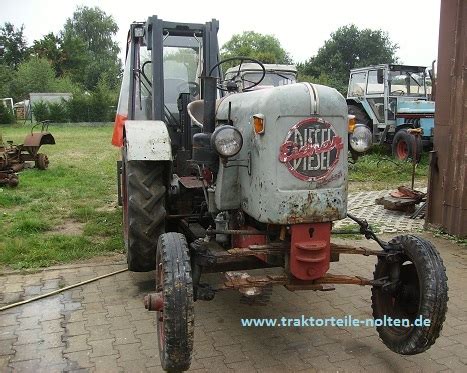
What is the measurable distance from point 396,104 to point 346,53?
2563 centimetres

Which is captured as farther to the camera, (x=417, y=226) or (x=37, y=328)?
(x=417, y=226)

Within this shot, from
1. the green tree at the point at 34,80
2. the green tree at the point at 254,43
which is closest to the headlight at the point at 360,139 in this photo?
the green tree at the point at 34,80

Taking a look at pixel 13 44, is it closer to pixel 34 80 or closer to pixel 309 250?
pixel 34 80

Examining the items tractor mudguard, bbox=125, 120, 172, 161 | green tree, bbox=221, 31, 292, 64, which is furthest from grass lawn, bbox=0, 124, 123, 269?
green tree, bbox=221, 31, 292, 64

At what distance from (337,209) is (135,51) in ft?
11.3

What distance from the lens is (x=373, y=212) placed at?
7445mm

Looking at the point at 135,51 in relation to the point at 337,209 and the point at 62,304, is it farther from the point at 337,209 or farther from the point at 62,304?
the point at 337,209

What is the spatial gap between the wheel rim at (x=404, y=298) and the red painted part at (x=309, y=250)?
0.62 metres

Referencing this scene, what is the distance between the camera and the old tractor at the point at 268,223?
2822mm

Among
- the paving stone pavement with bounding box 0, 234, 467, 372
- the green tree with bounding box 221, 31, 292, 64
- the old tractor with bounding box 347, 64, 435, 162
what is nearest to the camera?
the paving stone pavement with bounding box 0, 234, 467, 372

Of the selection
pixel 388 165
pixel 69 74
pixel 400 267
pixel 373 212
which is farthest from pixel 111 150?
pixel 69 74

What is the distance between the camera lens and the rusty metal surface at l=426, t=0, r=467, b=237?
582cm

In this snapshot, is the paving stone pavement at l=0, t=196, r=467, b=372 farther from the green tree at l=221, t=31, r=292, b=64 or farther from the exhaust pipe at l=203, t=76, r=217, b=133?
the green tree at l=221, t=31, r=292, b=64

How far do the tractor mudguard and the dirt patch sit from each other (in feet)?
7.74
